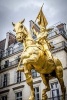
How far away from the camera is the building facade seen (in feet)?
75.0

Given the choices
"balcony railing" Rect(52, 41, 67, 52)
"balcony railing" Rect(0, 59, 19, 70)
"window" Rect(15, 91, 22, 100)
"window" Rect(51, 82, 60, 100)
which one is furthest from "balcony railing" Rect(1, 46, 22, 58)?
"window" Rect(51, 82, 60, 100)

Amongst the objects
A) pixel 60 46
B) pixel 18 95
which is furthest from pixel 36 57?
pixel 18 95

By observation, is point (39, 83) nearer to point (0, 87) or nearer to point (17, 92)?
point (17, 92)

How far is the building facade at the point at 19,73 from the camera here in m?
22.9

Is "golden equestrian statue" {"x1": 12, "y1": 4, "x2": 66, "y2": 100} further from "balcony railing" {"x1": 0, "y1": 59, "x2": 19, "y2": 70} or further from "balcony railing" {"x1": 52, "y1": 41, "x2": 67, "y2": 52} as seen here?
"balcony railing" {"x1": 0, "y1": 59, "x2": 19, "y2": 70}

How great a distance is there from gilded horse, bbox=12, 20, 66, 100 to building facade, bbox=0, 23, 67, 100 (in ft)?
47.1

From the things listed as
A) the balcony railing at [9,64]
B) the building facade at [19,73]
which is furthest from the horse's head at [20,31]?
the balcony railing at [9,64]

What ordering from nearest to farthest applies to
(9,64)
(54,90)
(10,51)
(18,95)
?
(54,90) → (18,95) → (9,64) → (10,51)

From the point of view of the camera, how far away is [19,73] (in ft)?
86.2

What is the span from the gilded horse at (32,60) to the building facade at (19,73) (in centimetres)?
1435

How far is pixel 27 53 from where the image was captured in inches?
268

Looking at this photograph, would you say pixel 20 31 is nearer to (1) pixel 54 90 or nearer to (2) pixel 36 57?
(2) pixel 36 57

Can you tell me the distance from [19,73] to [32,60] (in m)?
19.8

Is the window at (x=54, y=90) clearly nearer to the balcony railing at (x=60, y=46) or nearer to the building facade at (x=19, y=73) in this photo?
the building facade at (x=19, y=73)
